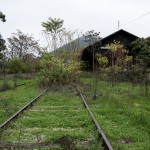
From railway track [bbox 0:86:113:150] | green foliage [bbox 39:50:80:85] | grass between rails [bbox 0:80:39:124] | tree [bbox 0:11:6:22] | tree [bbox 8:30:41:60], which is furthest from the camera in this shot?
tree [bbox 8:30:41:60]

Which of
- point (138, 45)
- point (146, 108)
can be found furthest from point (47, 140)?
point (138, 45)

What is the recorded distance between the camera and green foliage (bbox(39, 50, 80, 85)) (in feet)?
39.0

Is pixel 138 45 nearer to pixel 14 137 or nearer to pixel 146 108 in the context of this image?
pixel 146 108

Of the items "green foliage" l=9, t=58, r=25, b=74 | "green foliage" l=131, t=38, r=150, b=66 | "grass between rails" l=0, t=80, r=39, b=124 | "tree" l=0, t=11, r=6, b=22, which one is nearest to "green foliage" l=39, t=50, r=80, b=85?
"grass between rails" l=0, t=80, r=39, b=124

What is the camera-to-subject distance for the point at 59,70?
11969mm

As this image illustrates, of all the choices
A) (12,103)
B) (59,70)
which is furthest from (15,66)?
(12,103)

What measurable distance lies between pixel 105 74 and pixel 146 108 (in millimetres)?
9601

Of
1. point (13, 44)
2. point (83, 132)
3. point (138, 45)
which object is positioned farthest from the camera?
point (13, 44)

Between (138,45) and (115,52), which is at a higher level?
(138,45)

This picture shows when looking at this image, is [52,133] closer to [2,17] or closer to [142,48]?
[142,48]

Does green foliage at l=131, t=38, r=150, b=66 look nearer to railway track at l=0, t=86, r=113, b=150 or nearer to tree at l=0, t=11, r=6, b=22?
tree at l=0, t=11, r=6, b=22

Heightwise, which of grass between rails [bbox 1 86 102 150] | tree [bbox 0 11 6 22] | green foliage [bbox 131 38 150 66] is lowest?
grass between rails [bbox 1 86 102 150]

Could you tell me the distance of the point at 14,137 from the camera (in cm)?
316

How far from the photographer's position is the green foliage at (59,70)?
1188 cm
